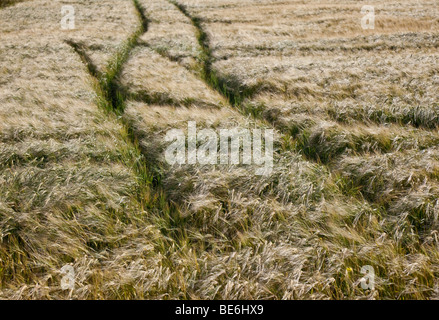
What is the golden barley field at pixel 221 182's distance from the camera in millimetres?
2992

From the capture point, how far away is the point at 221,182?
426 cm

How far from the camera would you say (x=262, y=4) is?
73.6ft

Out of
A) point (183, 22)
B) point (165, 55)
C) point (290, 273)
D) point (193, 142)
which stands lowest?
point (290, 273)

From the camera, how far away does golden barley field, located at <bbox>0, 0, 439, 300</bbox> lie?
118 inches

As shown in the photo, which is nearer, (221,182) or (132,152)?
(221,182)

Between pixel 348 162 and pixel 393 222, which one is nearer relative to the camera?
pixel 393 222

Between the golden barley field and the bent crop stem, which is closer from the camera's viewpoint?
the golden barley field

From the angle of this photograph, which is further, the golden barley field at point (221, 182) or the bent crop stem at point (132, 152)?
the bent crop stem at point (132, 152)

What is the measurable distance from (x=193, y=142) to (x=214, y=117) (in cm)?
115

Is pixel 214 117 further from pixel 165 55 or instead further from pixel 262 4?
pixel 262 4

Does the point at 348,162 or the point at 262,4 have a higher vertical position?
the point at 262,4

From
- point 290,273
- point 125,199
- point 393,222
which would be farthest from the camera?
point 125,199

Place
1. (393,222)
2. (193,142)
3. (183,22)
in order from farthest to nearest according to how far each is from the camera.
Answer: (183,22), (193,142), (393,222)

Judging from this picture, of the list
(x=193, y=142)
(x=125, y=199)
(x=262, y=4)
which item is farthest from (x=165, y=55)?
(x=262, y=4)
